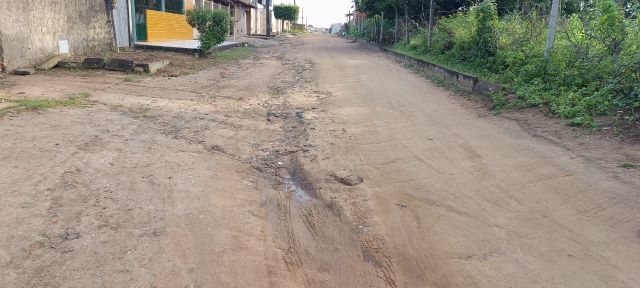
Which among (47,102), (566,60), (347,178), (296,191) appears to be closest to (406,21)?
(566,60)

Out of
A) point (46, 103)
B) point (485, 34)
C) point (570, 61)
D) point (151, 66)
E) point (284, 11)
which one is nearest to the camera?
point (46, 103)

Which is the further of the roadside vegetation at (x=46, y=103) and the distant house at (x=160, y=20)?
the distant house at (x=160, y=20)

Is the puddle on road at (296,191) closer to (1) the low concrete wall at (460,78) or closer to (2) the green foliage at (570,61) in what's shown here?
(2) the green foliage at (570,61)

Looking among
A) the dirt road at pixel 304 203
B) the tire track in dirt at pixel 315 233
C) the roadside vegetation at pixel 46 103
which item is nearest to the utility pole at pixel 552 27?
the dirt road at pixel 304 203

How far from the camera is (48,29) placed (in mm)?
11297

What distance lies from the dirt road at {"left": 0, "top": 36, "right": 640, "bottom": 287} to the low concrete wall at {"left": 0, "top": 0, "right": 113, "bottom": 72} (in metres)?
4.04

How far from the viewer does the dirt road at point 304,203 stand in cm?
320

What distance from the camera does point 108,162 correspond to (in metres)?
4.90

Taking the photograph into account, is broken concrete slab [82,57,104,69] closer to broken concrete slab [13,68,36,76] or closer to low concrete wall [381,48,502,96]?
broken concrete slab [13,68,36,76]

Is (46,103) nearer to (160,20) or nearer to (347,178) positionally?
(347,178)

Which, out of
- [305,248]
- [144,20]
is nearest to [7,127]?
[305,248]

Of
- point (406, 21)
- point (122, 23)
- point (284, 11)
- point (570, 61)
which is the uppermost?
point (284, 11)

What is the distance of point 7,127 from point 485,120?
680 centimetres

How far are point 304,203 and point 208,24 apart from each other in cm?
1272
